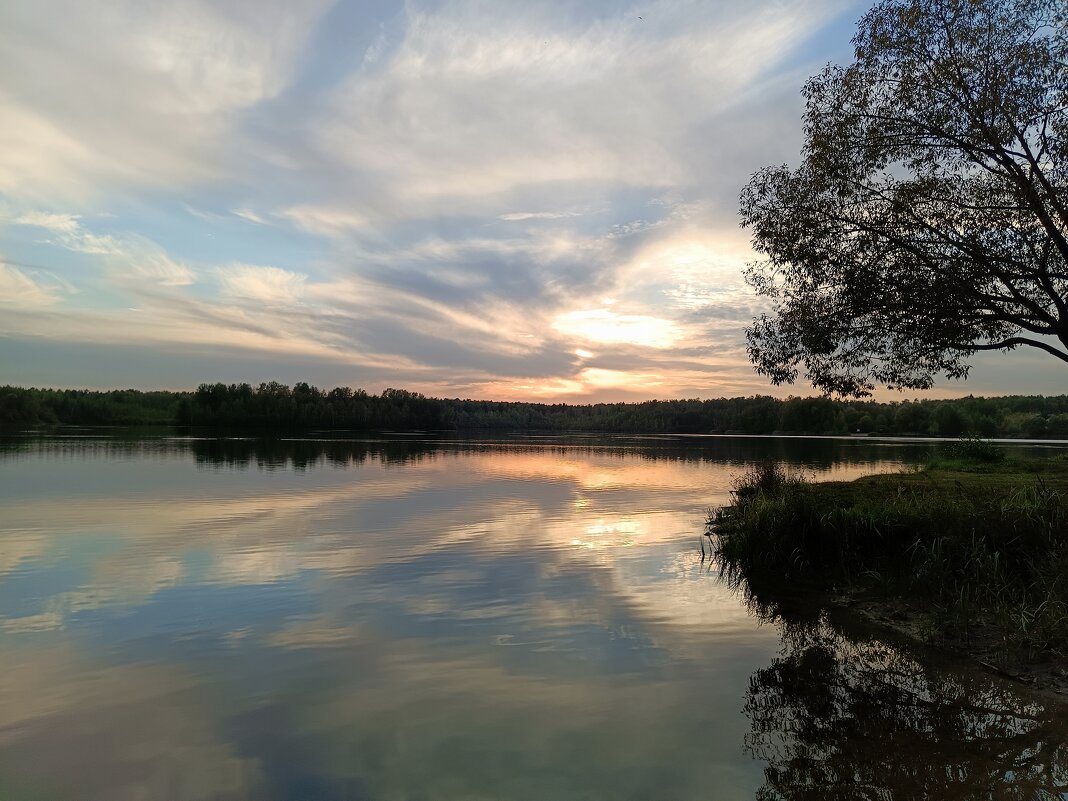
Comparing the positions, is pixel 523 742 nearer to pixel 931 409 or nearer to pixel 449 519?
pixel 449 519

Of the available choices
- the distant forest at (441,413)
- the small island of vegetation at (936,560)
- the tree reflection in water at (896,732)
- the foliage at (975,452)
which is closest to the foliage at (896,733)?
the tree reflection in water at (896,732)

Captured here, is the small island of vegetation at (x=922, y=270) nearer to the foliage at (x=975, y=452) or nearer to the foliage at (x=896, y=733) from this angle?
the foliage at (x=896, y=733)

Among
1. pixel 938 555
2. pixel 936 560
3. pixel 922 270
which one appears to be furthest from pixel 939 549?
pixel 922 270

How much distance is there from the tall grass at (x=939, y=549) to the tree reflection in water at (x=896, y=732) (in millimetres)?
1740

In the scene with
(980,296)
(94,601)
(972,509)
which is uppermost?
(980,296)

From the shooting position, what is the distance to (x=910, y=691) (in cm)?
711

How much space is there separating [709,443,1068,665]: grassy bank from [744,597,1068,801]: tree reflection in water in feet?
4.89

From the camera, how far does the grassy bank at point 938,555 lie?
28.3 ft

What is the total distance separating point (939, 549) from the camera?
432 inches

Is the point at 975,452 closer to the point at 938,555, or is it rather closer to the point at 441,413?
the point at 938,555

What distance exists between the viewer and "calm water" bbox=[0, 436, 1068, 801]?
5.49 meters

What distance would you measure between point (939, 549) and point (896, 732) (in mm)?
6161

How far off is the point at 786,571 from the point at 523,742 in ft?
29.3

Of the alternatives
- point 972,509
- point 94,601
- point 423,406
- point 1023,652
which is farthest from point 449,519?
point 423,406
